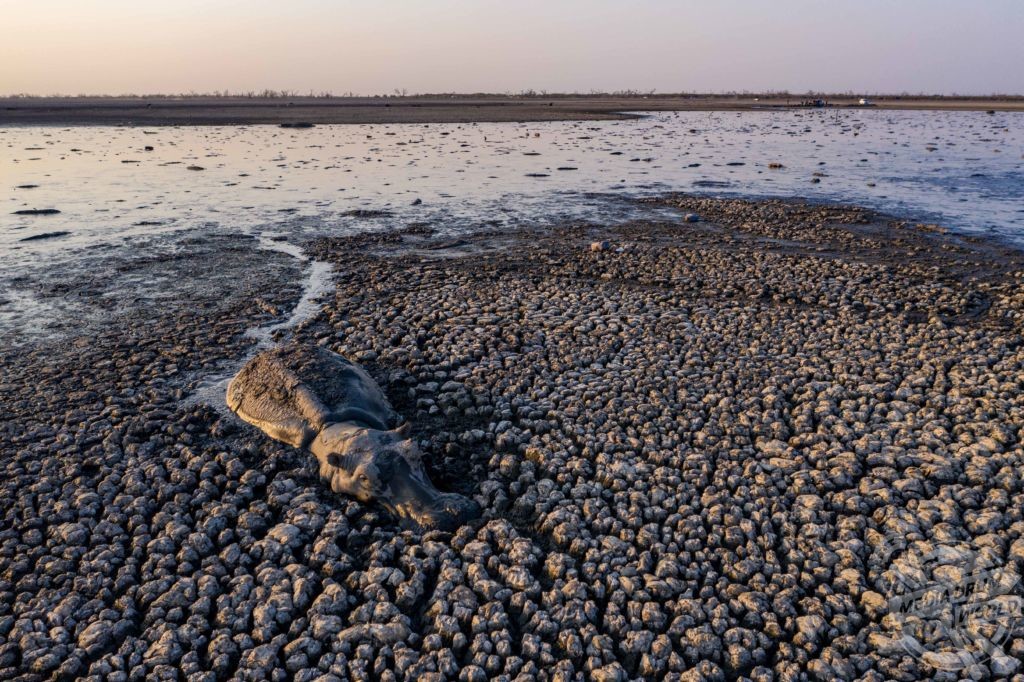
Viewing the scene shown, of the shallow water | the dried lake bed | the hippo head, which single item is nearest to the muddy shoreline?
the dried lake bed

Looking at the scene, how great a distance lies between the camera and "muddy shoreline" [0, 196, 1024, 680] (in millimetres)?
5191

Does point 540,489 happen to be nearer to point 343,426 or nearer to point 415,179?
point 343,426

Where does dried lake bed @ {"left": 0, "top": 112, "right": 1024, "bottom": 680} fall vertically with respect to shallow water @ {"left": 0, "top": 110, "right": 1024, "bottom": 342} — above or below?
below

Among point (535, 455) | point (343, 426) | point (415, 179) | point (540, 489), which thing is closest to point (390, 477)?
point (343, 426)

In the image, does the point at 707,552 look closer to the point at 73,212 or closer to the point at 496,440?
the point at 496,440

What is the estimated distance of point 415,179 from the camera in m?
28.7

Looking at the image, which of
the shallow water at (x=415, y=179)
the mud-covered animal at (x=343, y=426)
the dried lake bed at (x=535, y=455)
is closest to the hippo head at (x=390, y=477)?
the mud-covered animal at (x=343, y=426)

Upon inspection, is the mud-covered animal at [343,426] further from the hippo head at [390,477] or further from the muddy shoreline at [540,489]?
the muddy shoreline at [540,489]

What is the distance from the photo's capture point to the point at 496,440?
7965 millimetres

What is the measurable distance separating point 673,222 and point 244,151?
30136 millimetres

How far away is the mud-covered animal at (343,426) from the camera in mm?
6758

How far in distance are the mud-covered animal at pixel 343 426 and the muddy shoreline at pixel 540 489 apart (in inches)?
9.9

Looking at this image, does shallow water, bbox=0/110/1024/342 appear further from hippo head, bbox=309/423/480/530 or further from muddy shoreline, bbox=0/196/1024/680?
hippo head, bbox=309/423/480/530

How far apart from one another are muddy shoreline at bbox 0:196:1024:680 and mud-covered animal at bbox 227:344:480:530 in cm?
25
